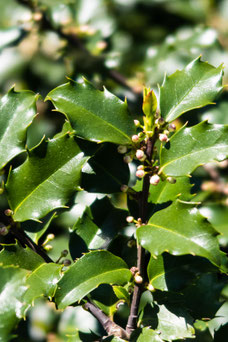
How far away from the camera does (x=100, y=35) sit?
1933 millimetres

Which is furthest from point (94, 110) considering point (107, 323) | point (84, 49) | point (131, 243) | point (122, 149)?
point (84, 49)

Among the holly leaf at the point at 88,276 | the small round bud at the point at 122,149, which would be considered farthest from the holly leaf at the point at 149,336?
the small round bud at the point at 122,149

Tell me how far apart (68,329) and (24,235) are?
2.16ft

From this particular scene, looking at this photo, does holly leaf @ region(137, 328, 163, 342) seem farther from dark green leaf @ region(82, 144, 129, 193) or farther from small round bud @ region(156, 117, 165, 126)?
small round bud @ region(156, 117, 165, 126)

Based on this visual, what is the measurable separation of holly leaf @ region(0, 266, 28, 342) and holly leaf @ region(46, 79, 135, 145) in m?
0.29

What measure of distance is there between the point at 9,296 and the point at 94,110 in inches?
15.0

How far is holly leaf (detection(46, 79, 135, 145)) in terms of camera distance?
905 millimetres

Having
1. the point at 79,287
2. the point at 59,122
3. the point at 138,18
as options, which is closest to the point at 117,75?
the point at 59,122

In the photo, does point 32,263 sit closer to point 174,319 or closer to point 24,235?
point 24,235

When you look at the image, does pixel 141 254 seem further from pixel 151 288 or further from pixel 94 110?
pixel 94 110

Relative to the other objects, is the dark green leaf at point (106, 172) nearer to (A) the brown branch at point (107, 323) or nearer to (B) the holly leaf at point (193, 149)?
(B) the holly leaf at point (193, 149)

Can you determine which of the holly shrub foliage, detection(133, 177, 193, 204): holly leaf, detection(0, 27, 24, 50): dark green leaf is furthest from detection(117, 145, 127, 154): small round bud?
detection(0, 27, 24, 50): dark green leaf

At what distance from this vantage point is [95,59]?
1.86 m

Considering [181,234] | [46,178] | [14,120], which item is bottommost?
[181,234]
